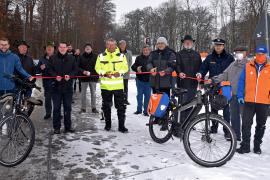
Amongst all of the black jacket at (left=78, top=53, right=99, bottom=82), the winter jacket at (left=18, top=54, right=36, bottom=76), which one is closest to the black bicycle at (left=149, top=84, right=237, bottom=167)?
the winter jacket at (left=18, top=54, right=36, bottom=76)

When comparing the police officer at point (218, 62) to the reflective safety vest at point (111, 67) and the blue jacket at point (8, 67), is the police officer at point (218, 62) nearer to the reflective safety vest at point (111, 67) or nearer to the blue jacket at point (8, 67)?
the reflective safety vest at point (111, 67)

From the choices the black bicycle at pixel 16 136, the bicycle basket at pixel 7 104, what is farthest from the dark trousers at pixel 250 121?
the bicycle basket at pixel 7 104

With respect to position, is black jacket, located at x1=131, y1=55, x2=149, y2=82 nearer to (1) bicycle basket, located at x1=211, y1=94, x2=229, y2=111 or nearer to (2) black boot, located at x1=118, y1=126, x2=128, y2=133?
(2) black boot, located at x1=118, y1=126, x2=128, y2=133

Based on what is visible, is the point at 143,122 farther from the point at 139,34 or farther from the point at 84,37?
the point at 139,34

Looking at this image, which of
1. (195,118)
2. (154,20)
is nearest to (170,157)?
(195,118)

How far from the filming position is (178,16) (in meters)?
61.4

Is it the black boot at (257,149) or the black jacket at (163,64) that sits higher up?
the black jacket at (163,64)

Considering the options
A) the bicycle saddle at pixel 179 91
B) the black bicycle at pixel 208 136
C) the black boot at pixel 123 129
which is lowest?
the black boot at pixel 123 129

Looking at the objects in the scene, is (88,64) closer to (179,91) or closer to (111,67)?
(111,67)

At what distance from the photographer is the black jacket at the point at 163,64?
7633 mm

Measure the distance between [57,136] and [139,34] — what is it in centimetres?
7500

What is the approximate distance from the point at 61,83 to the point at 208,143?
3422mm

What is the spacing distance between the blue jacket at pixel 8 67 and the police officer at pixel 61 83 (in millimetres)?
983

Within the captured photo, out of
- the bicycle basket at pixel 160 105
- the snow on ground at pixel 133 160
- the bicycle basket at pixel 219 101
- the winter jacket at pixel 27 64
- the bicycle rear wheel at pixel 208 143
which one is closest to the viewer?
the snow on ground at pixel 133 160
